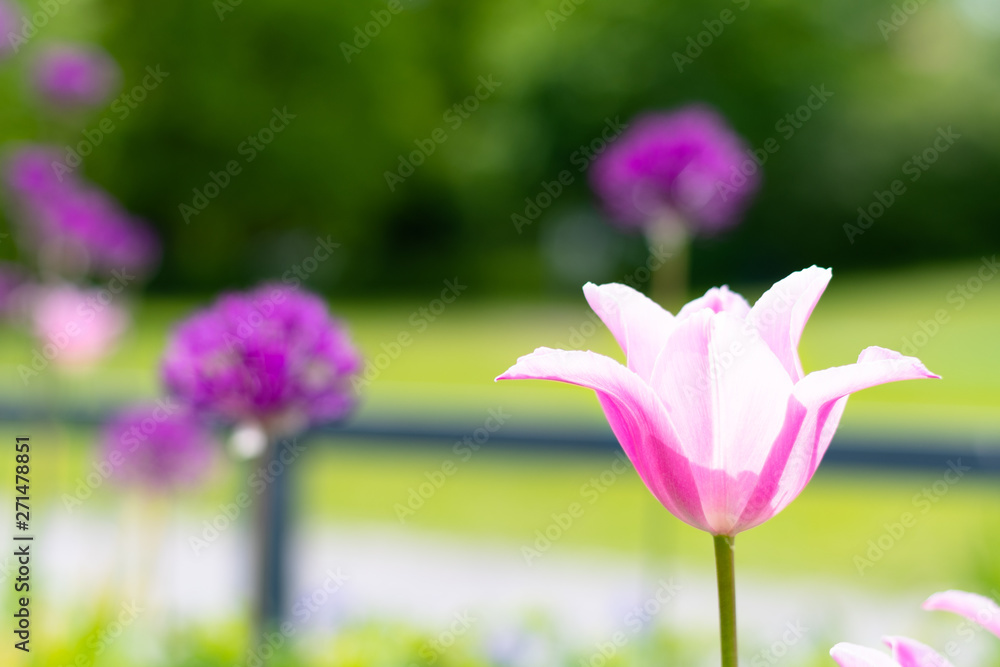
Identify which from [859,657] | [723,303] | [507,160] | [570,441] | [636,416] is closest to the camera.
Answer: [859,657]

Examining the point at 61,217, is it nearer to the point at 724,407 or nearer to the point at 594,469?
the point at 594,469

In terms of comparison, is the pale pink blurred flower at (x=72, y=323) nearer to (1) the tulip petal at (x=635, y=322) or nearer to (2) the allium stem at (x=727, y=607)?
(1) the tulip petal at (x=635, y=322)

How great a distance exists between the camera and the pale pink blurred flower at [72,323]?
3023 mm

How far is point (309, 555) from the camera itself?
5059mm

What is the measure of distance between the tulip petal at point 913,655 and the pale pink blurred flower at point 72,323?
2642 millimetres

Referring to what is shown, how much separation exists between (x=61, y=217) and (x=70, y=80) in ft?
1.32

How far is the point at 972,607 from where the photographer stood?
674 mm

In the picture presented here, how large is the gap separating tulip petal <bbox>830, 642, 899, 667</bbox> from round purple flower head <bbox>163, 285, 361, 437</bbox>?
2.68 ft

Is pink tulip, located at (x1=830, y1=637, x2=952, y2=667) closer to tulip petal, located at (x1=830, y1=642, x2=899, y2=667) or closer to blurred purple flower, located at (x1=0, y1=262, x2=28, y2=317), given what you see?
tulip petal, located at (x1=830, y1=642, x2=899, y2=667)

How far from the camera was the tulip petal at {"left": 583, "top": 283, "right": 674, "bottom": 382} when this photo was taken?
82 centimetres

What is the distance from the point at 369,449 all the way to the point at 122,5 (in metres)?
20.5

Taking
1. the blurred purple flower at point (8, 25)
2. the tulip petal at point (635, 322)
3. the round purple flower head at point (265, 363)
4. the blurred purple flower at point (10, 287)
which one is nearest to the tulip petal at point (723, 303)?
the tulip petal at point (635, 322)

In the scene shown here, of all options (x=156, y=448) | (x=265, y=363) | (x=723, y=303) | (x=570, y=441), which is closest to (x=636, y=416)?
(x=723, y=303)

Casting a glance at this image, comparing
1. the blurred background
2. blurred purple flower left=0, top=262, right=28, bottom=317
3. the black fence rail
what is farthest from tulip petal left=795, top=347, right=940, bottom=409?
the blurred background
